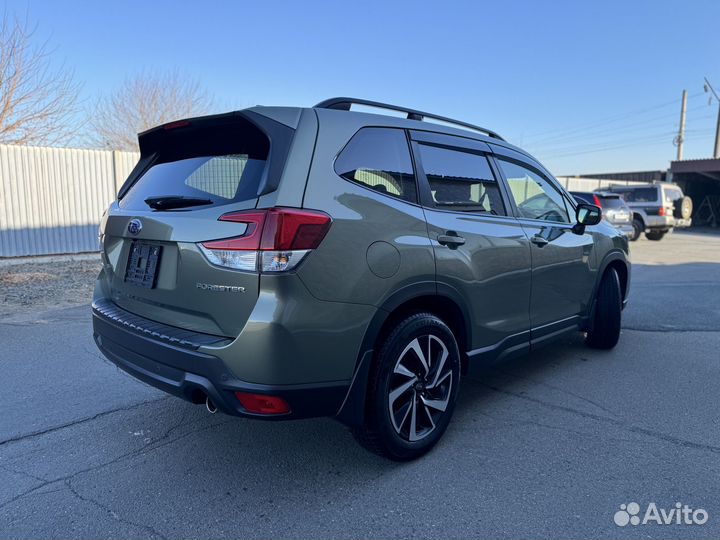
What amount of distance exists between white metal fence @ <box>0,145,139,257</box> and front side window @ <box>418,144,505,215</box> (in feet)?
33.9

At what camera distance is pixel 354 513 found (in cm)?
233

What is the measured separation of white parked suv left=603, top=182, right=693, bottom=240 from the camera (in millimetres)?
17484

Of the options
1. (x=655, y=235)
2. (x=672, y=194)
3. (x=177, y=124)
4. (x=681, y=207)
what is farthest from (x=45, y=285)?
(x=681, y=207)

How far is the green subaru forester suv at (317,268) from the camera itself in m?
2.18

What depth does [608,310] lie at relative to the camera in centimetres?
468

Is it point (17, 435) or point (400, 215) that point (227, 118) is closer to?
point (400, 215)

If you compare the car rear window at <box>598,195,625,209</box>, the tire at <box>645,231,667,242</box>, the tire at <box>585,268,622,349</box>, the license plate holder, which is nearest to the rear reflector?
the license plate holder

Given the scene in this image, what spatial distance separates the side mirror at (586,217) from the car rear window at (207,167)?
2.91 metres

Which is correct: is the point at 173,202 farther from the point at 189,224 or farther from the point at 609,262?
the point at 609,262

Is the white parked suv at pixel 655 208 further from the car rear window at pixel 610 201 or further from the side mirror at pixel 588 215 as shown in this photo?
the side mirror at pixel 588 215

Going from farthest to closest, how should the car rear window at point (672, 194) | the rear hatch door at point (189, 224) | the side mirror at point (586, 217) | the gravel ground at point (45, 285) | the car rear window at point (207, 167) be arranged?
1. the car rear window at point (672, 194)
2. the gravel ground at point (45, 285)
3. the side mirror at point (586, 217)
4. the car rear window at point (207, 167)
5. the rear hatch door at point (189, 224)

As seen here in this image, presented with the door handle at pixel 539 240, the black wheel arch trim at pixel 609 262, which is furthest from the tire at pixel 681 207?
the door handle at pixel 539 240

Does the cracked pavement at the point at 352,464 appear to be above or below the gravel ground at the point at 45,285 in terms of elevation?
below

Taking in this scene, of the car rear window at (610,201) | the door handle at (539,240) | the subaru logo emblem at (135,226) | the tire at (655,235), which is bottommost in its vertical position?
the tire at (655,235)
